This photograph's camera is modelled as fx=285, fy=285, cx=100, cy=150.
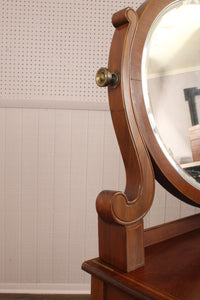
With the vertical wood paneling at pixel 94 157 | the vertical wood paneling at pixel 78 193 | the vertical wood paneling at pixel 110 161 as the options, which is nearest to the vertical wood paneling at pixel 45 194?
the vertical wood paneling at pixel 78 193

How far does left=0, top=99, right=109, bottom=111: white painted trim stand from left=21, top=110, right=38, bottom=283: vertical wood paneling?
0.05m

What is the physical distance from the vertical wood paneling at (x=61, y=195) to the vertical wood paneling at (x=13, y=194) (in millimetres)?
230

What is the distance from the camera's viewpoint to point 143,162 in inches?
19.3

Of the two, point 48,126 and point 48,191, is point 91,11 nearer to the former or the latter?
point 48,126

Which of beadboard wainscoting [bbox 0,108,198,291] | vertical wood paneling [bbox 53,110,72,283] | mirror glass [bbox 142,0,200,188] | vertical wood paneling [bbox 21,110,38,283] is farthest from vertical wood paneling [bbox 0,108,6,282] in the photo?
mirror glass [bbox 142,0,200,188]

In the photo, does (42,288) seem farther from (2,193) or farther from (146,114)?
(146,114)

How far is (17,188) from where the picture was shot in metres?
1.79

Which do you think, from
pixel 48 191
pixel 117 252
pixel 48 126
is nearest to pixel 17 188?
pixel 48 191

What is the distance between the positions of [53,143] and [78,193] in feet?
1.17

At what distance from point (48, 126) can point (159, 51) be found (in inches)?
51.6

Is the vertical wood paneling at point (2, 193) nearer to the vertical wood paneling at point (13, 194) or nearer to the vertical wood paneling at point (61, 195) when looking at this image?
the vertical wood paneling at point (13, 194)

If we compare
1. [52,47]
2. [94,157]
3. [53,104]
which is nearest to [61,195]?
[94,157]

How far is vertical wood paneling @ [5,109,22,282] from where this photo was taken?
5.82ft

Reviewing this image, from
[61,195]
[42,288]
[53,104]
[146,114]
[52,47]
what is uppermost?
[52,47]
